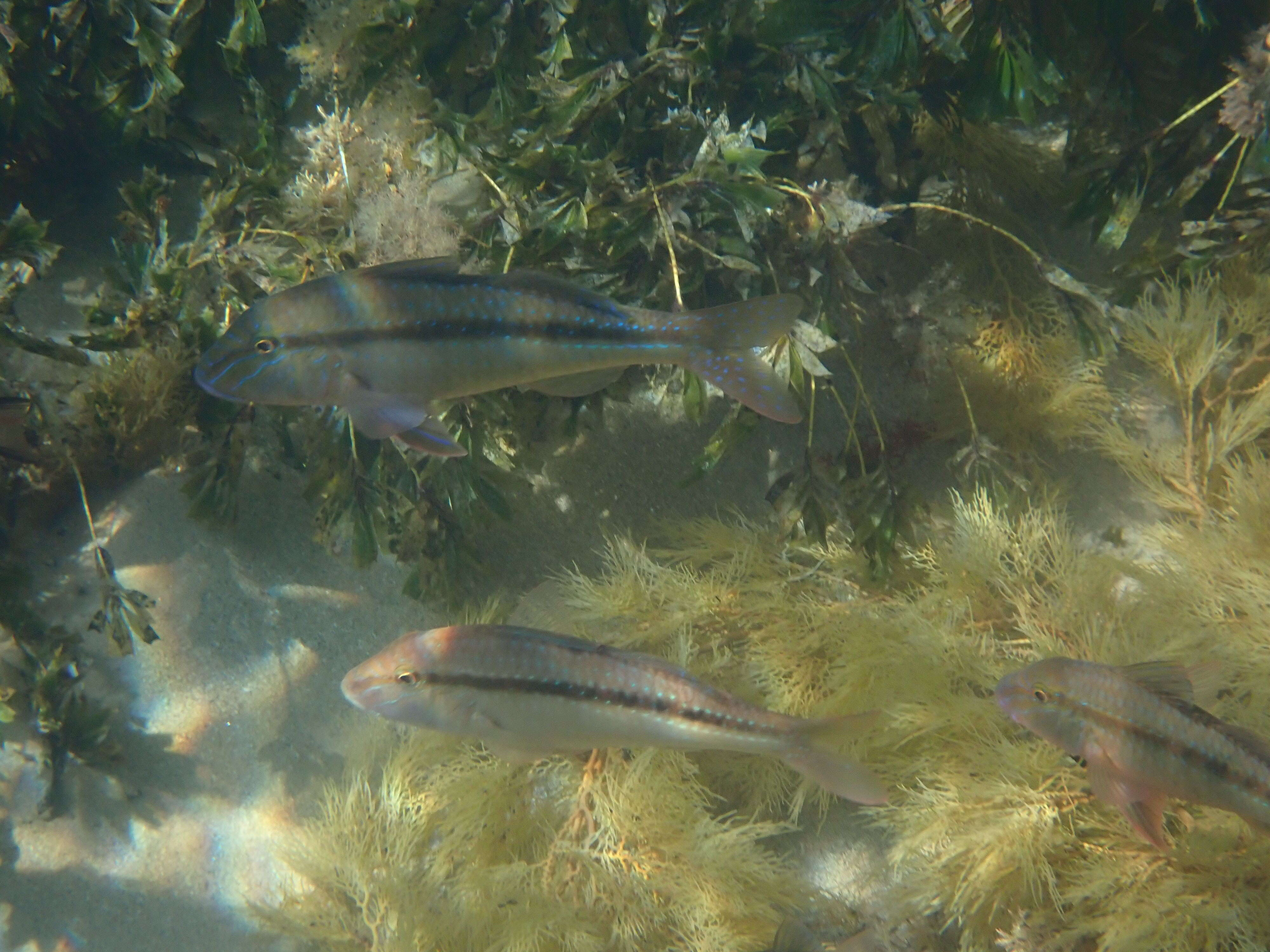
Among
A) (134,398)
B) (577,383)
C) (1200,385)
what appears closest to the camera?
(577,383)

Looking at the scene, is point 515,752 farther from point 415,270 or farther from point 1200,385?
point 1200,385

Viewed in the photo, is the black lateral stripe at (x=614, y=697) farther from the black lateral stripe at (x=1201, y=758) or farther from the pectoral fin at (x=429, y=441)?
the black lateral stripe at (x=1201, y=758)

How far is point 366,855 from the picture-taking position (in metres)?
3.36

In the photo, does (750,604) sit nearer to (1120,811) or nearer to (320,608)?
(1120,811)

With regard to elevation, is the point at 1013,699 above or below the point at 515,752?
above

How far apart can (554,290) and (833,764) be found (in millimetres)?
1985

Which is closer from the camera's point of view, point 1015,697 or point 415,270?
point 415,270

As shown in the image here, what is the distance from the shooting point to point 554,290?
2303 millimetres

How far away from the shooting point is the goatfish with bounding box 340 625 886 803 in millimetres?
2588

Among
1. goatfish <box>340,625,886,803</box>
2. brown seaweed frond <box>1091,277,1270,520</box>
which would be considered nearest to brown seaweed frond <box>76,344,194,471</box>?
goatfish <box>340,625,886,803</box>

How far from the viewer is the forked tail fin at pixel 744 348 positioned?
7.57 ft

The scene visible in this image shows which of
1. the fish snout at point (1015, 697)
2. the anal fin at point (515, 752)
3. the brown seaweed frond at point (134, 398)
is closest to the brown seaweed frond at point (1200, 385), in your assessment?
the fish snout at point (1015, 697)

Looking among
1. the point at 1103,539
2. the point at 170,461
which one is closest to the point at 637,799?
the point at 1103,539

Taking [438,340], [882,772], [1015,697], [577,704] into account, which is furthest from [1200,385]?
[438,340]
